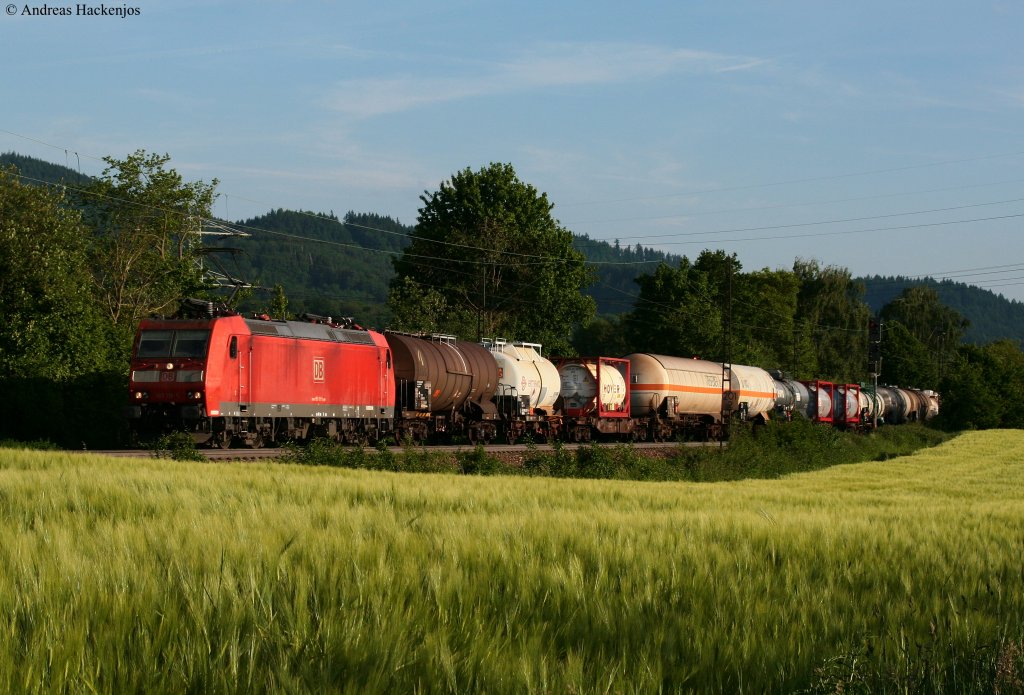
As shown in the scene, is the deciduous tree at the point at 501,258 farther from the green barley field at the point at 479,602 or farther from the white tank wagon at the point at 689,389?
the green barley field at the point at 479,602

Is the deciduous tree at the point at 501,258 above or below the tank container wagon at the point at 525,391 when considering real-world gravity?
above

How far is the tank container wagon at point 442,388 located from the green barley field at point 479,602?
30036mm

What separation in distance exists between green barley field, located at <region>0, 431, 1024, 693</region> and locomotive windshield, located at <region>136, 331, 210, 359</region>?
21634 millimetres

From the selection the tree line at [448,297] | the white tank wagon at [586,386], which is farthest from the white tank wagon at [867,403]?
the white tank wagon at [586,386]

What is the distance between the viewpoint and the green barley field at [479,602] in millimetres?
4551

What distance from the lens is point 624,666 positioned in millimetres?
4844

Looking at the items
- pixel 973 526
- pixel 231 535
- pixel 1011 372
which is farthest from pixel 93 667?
pixel 1011 372

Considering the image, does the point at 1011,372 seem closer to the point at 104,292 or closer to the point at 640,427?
the point at 640,427

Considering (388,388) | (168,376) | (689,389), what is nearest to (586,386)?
(689,389)

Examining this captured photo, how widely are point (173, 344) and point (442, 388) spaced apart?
12.6 meters

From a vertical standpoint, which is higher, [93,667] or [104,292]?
[104,292]

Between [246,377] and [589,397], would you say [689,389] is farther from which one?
[246,377]

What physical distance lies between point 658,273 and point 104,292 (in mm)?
72717

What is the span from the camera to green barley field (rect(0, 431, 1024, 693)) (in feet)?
14.9
